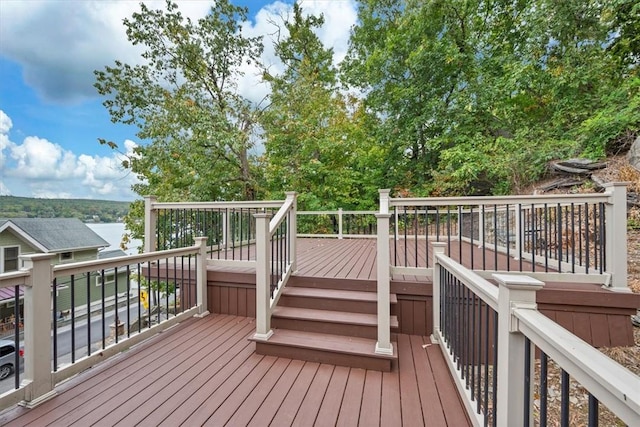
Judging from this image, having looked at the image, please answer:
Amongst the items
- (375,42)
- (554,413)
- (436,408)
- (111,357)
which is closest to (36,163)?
(111,357)

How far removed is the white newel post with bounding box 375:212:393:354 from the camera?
2.40 meters

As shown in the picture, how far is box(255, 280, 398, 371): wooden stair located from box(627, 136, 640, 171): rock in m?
7.35

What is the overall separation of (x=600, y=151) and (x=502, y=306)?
878 centimetres

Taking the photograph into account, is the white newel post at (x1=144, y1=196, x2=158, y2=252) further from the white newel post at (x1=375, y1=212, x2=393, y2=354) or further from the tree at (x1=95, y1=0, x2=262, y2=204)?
the tree at (x1=95, y1=0, x2=262, y2=204)

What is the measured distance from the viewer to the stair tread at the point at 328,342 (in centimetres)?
241

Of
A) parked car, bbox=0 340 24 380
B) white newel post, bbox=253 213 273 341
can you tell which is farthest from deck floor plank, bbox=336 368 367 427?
parked car, bbox=0 340 24 380

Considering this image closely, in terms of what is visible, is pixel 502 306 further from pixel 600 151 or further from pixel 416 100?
pixel 416 100

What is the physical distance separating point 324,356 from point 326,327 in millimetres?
332

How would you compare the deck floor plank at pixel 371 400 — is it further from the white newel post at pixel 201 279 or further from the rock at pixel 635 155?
the rock at pixel 635 155

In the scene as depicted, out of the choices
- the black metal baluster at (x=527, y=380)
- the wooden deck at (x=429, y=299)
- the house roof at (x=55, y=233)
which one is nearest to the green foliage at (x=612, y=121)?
the wooden deck at (x=429, y=299)

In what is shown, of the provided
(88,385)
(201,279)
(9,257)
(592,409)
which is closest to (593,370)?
(592,409)

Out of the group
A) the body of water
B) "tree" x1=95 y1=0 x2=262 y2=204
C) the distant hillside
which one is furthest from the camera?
the body of water

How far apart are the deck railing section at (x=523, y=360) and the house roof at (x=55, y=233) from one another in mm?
13776

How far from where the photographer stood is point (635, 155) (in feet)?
20.3
